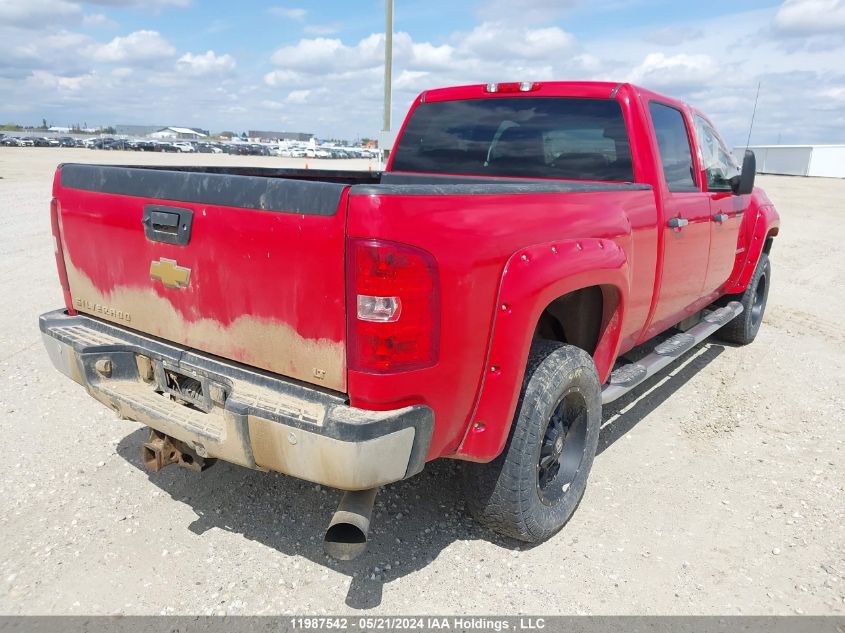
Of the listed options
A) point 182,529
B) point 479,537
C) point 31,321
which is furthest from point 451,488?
point 31,321

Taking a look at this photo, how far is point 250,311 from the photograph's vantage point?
2270 mm

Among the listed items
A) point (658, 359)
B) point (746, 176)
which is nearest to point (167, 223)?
point (658, 359)

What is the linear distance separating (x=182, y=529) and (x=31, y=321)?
3839mm

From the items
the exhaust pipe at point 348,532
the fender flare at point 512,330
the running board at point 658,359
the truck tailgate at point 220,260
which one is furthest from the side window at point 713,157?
the exhaust pipe at point 348,532

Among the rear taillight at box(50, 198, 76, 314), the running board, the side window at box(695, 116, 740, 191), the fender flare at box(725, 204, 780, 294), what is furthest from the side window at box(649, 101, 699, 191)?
the rear taillight at box(50, 198, 76, 314)

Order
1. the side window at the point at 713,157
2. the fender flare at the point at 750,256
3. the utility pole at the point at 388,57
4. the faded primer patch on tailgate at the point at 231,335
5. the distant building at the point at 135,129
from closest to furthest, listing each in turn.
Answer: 1. the faded primer patch on tailgate at the point at 231,335
2. the side window at the point at 713,157
3. the fender flare at the point at 750,256
4. the utility pole at the point at 388,57
5. the distant building at the point at 135,129

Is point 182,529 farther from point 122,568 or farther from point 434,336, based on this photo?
point 434,336

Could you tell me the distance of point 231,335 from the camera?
235 cm

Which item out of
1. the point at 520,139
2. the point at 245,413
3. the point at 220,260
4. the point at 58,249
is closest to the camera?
the point at 245,413

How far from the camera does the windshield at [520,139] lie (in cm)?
366

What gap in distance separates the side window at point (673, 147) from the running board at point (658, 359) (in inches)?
39.0

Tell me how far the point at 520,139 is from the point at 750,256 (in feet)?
8.88

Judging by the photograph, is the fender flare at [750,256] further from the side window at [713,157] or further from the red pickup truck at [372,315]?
the red pickup truck at [372,315]

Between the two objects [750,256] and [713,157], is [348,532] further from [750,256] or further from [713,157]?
[750,256]
